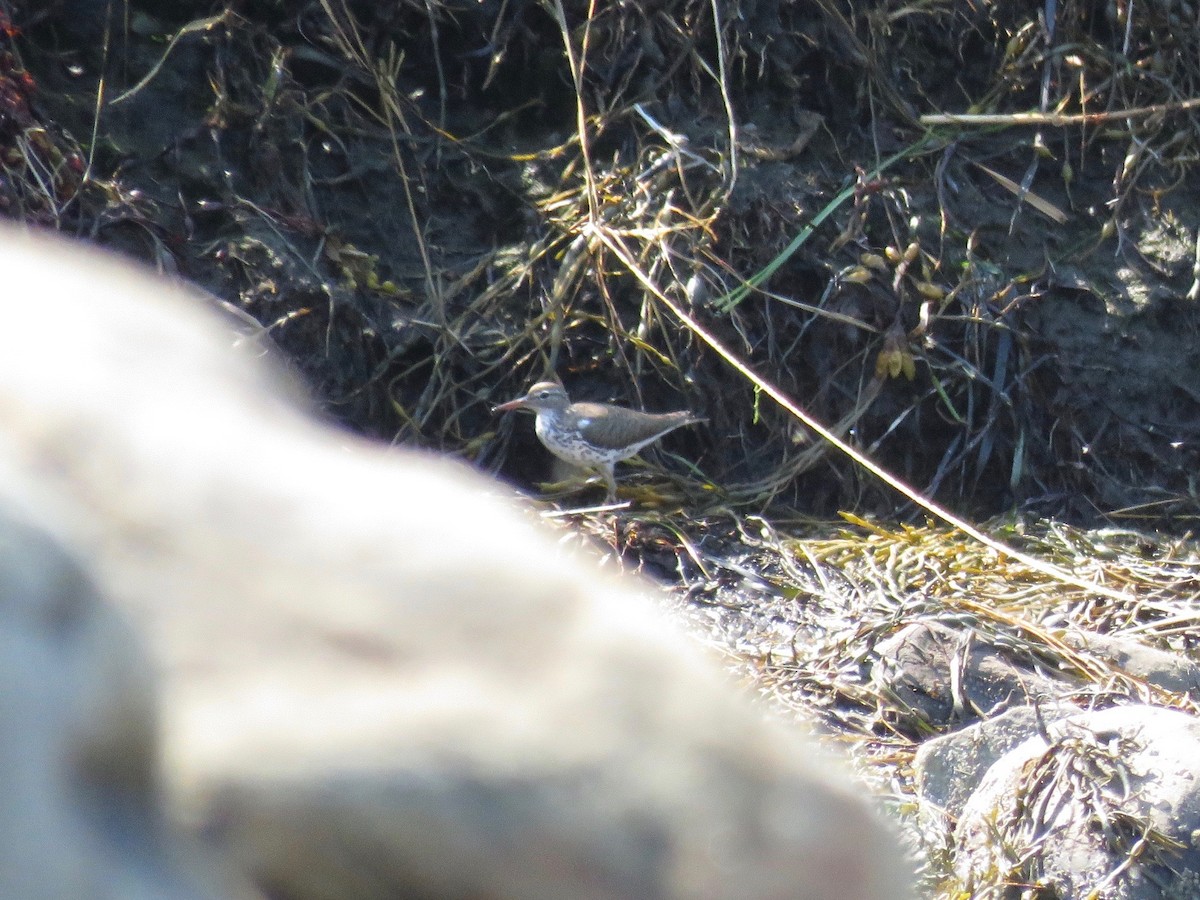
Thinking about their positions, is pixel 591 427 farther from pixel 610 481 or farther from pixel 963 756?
pixel 963 756

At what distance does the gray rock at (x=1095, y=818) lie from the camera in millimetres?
3500

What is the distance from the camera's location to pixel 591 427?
5.68m

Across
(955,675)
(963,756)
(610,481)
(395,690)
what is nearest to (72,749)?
(395,690)

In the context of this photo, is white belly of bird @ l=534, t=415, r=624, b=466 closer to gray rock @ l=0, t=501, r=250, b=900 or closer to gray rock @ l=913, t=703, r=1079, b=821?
gray rock @ l=913, t=703, r=1079, b=821

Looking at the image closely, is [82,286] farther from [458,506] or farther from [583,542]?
[583,542]

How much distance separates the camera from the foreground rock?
1028mm

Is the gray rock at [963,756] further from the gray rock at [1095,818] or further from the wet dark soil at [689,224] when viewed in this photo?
the wet dark soil at [689,224]

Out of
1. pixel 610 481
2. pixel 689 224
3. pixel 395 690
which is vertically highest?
pixel 395 690

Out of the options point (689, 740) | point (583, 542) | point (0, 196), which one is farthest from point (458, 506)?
point (0, 196)

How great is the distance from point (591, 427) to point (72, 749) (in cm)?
475

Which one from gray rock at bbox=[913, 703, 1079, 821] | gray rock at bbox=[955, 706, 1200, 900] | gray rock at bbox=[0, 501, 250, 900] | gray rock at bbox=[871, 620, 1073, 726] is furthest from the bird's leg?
gray rock at bbox=[0, 501, 250, 900]

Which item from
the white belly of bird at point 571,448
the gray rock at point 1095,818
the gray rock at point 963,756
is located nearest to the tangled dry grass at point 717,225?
the white belly of bird at point 571,448

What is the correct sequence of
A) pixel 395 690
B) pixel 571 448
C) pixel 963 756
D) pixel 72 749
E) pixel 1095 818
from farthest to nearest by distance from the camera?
1. pixel 571 448
2. pixel 963 756
3. pixel 1095 818
4. pixel 395 690
5. pixel 72 749

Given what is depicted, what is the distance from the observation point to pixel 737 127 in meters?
6.35
